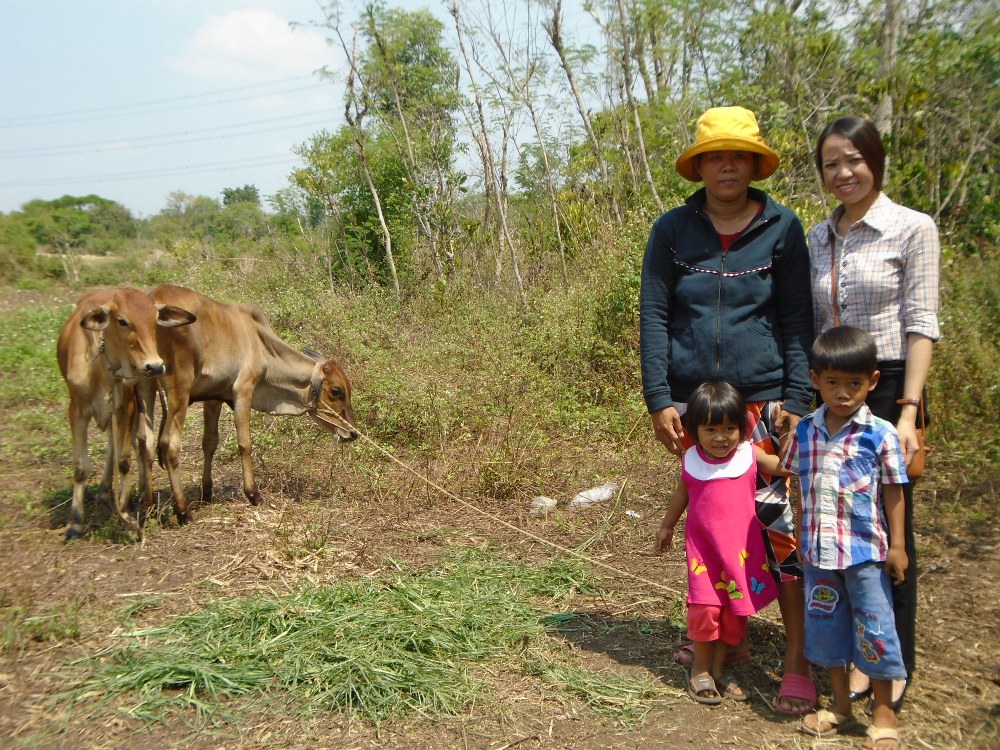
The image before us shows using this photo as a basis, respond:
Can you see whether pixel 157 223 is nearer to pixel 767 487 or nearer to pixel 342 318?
pixel 342 318

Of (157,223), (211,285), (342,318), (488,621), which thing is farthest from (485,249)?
(157,223)

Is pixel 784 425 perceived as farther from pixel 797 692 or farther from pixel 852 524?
pixel 797 692

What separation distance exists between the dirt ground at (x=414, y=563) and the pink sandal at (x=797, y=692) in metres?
0.07

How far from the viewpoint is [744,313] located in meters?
3.31

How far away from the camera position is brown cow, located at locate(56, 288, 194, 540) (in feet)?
16.7

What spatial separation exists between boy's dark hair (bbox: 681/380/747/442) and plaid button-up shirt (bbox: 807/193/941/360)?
47 centimetres

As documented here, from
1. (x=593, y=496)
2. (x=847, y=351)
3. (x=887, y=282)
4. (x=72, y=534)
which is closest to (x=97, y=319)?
(x=72, y=534)

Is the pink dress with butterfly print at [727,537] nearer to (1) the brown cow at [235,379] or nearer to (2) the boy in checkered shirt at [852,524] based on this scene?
(2) the boy in checkered shirt at [852,524]

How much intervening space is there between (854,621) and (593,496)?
2972 millimetres

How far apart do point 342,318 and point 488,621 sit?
6.69 meters

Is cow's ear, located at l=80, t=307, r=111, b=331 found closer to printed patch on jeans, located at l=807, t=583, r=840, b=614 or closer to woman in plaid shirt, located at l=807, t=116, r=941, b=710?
woman in plaid shirt, located at l=807, t=116, r=941, b=710

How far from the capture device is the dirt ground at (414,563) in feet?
10.5

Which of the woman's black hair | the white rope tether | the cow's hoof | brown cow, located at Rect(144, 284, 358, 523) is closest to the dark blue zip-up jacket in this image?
the woman's black hair

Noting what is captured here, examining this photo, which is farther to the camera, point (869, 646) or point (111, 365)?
point (111, 365)
